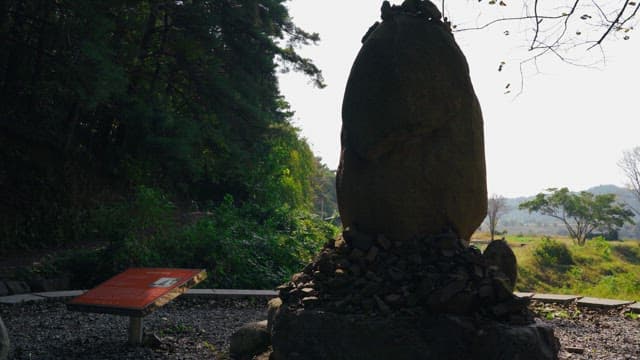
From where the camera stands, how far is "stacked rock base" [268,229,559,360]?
122 inches

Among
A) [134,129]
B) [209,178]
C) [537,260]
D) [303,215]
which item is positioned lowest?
[537,260]

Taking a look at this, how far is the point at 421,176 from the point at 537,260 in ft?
54.7

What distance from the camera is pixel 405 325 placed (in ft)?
10.4

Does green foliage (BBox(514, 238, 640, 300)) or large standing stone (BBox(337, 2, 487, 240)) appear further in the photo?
green foliage (BBox(514, 238, 640, 300))

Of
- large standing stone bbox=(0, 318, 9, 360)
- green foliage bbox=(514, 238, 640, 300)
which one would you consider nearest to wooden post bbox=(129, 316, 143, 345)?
large standing stone bbox=(0, 318, 9, 360)

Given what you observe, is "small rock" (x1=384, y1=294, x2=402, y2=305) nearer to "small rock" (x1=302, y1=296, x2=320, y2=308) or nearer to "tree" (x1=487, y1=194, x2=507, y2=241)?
"small rock" (x1=302, y1=296, x2=320, y2=308)

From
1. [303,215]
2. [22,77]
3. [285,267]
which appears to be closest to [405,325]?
[285,267]

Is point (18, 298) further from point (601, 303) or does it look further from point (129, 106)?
point (601, 303)

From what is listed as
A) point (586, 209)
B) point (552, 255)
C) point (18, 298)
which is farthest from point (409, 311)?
point (586, 209)

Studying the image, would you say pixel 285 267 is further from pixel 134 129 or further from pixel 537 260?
pixel 537 260

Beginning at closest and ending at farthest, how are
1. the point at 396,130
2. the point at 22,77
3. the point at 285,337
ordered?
the point at 285,337 → the point at 396,130 → the point at 22,77

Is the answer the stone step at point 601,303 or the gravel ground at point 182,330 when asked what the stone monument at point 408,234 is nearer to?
the gravel ground at point 182,330

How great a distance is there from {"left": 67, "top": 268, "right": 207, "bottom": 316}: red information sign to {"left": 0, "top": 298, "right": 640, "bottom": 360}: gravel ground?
1.45ft

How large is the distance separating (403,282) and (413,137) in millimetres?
1106
